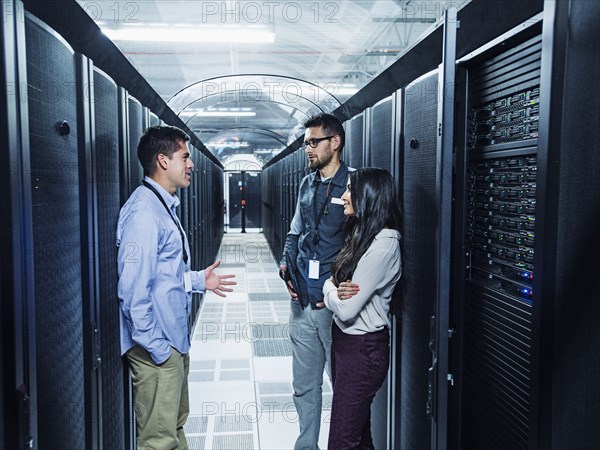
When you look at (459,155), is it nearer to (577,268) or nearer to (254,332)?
(577,268)

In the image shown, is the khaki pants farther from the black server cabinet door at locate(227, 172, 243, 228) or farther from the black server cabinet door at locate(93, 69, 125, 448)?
the black server cabinet door at locate(227, 172, 243, 228)

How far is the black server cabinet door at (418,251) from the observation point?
2.04 m

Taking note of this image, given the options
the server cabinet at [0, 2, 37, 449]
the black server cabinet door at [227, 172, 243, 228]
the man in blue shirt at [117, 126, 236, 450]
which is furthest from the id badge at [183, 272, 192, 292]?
the black server cabinet door at [227, 172, 243, 228]

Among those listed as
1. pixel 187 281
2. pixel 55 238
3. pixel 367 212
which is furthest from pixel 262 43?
pixel 55 238

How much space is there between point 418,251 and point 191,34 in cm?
388

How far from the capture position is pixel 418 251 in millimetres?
2215

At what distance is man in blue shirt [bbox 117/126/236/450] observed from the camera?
2133 mm

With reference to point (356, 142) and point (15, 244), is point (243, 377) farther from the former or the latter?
point (15, 244)

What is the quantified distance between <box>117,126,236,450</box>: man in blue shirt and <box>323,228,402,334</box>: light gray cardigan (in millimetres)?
686

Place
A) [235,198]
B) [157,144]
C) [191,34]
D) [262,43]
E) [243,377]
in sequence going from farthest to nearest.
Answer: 1. [235,198]
2. [262,43]
3. [191,34]
4. [243,377]
5. [157,144]

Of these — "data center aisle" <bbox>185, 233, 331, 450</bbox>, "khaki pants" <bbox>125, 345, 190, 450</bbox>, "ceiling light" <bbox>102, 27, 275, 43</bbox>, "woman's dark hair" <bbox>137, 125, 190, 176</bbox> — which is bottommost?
"data center aisle" <bbox>185, 233, 331, 450</bbox>

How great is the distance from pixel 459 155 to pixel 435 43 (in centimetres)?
53

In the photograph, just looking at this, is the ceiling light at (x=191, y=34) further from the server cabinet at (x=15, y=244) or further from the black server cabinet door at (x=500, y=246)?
the server cabinet at (x=15, y=244)

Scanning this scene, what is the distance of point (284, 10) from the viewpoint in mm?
4551
